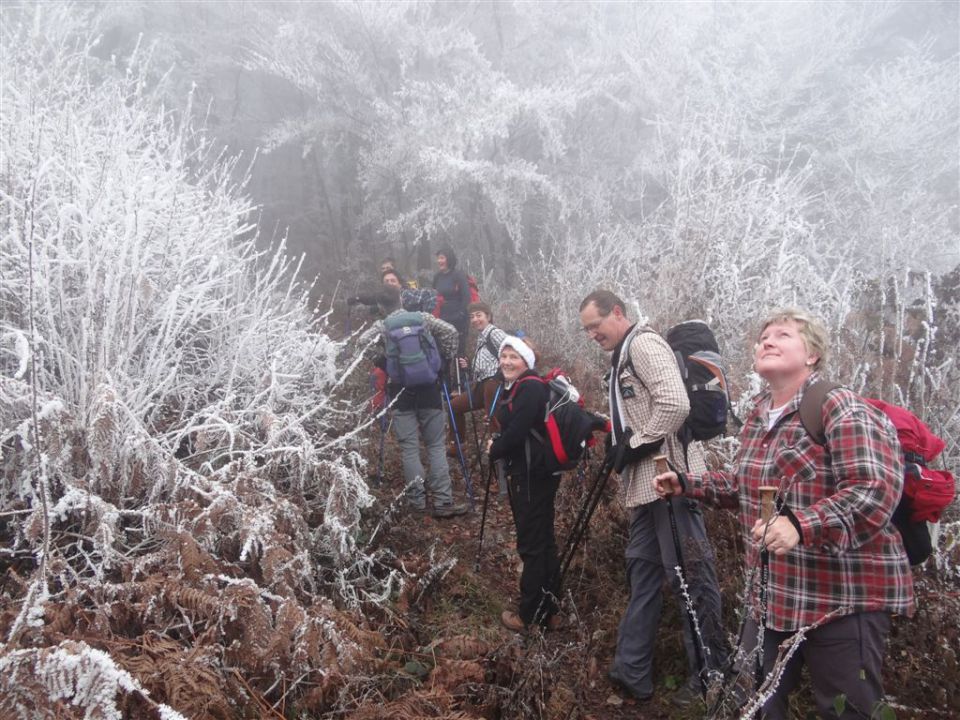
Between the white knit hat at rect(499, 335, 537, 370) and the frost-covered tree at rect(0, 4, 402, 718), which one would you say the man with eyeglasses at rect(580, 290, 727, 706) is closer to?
the white knit hat at rect(499, 335, 537, 370)

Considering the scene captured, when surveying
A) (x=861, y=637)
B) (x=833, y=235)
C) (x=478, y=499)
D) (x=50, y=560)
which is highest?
(x=833, y=235)

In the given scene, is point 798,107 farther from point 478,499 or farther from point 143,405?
point 143,405

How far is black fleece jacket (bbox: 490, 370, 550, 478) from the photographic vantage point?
338cm

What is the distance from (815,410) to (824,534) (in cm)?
38

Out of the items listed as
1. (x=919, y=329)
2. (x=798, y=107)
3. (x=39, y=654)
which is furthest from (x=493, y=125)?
(x=39, y=654)

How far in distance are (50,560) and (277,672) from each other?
3.54 ft

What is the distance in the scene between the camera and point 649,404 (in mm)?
2832

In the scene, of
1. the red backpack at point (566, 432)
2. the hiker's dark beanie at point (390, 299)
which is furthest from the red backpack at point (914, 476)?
the hiker's dark beanie at point (390, 299)

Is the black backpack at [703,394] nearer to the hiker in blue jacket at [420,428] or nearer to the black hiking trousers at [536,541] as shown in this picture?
the black hiking trousers at [536,541]

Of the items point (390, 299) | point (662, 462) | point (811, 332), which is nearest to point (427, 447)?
point (390, 299)

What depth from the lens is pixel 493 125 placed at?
11.5 meters

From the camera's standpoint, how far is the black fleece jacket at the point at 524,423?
338 cm

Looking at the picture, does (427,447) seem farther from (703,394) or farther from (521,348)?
(703,394)

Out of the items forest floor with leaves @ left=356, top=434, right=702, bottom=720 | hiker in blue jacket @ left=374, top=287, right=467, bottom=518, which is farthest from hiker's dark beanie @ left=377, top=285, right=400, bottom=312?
forest floor with leaves @ left=356, top=434, right=702, bottom=720
